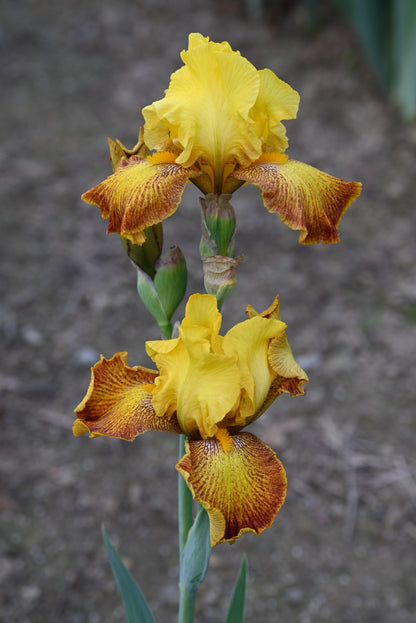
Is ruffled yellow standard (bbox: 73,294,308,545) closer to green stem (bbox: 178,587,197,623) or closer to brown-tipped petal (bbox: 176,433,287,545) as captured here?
brown-tipped petal (bbox: 176,433,287,545)

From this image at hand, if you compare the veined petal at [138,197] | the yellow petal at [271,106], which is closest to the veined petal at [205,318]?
the veined petal at [138,197]

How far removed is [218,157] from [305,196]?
0.47ft

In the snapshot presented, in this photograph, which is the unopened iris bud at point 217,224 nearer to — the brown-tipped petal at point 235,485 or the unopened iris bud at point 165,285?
the unopened iris bud at point 165,285

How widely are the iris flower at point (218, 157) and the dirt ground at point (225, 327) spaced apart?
129 centimetres

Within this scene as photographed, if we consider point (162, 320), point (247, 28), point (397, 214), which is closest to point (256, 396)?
point (162, 320)

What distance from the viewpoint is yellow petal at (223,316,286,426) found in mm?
809

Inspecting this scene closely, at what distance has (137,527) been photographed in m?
1.92

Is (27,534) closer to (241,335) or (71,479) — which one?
(71,479)

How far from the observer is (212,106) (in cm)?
87

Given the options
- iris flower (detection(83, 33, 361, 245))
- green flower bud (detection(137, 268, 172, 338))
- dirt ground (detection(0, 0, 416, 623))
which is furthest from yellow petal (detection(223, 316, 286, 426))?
dirt ground (detection(0, 0, 416, 623))

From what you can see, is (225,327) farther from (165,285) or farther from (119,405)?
(119,405)

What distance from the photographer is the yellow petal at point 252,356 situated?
2.65ft

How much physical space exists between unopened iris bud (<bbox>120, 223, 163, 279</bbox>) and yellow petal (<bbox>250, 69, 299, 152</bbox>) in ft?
0.68

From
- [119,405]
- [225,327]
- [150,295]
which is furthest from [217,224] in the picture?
[225,327]
